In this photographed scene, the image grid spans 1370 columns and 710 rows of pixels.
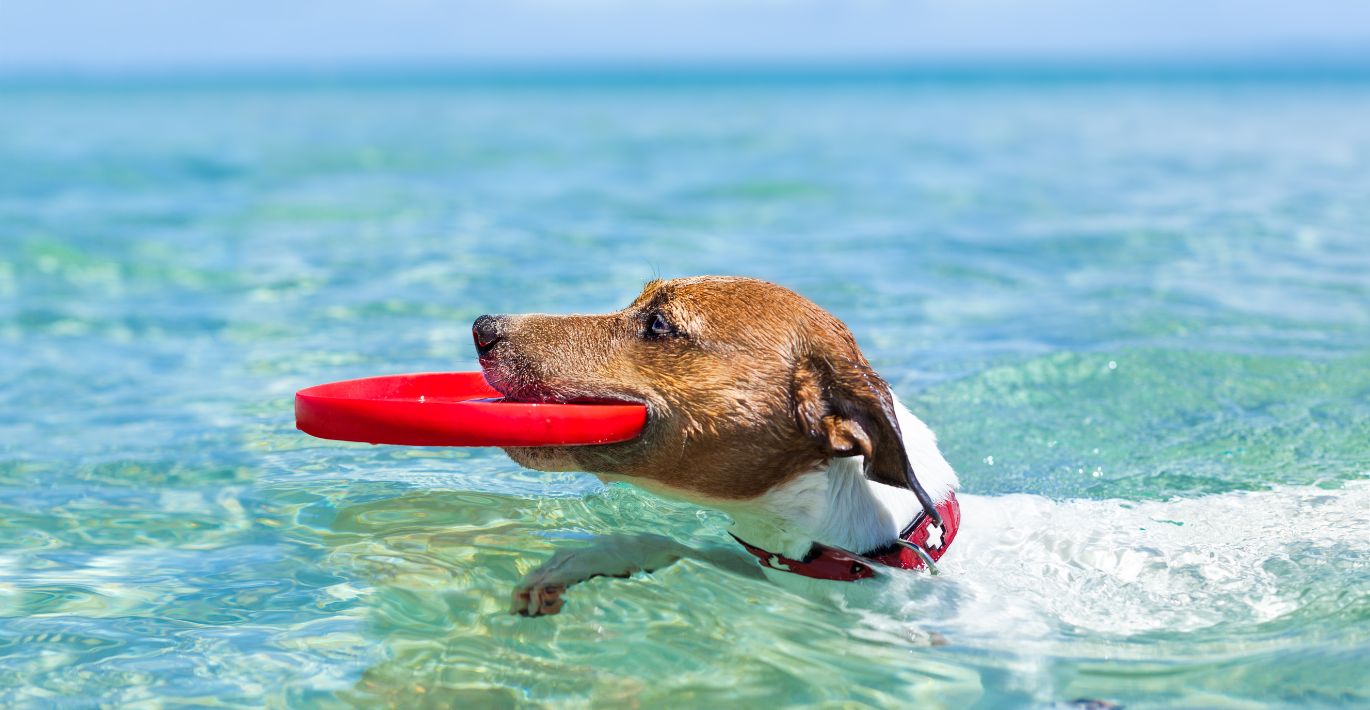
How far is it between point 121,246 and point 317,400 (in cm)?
1099

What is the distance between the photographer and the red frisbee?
4.61 meters

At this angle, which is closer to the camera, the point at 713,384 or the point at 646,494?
the point at 713,384

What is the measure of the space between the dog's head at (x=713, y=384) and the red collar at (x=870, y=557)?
0.34m

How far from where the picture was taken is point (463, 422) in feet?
15.1

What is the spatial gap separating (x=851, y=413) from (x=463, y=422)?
136cm

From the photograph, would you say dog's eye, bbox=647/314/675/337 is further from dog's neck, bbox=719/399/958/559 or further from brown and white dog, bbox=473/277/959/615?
dog's neck, bbox=719/399/958/559

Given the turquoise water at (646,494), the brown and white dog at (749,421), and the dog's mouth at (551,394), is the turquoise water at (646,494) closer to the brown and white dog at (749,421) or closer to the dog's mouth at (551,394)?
the brown and white dog at (749,421)

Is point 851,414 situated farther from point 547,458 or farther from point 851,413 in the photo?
point 547,458

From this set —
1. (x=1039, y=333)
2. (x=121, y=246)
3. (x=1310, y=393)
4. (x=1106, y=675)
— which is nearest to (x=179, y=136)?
(x=121, y=246)

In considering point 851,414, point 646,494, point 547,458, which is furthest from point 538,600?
point 646,494

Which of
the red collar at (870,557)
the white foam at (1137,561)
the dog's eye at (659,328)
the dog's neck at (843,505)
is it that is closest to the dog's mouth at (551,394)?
the dog's eye at (659,328)

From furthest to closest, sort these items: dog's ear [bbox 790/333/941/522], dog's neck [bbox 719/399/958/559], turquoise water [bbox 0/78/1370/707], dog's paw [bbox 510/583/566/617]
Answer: dog's paw [bbox 510/583/566/617] → dog's neck [bbox 719/399/958/559] → turquoise water [bbox 0/78/1370/707] → dog's ear [bbox 790/333/941/522]

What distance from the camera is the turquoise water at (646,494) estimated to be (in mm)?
4723

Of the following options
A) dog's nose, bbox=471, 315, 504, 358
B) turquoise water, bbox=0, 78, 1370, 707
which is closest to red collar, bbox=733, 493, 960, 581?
turquoise water, bbox=0, 78, 1370, 707
